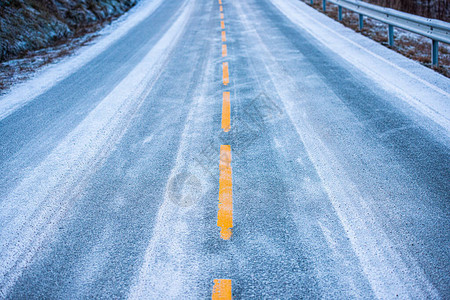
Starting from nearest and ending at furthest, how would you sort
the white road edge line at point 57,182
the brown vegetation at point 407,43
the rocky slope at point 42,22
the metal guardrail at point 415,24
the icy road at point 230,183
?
1. the icy road at point 230,183
2. the white road edge line at point 57,182
3. the metal guardrail at point 415,24
4. the brown vegetation at point 407,43
5. the rocky slope at point 42,22

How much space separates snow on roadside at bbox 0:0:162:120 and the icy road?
0.28 feet

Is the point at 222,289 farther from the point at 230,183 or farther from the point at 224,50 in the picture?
the point at 224,50

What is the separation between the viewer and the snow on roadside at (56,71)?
6738 millimetres

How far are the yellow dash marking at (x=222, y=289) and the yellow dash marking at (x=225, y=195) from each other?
49 centimetres

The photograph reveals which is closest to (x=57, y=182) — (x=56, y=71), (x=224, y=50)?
(x=56, y=71)

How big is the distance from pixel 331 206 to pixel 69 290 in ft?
8.48

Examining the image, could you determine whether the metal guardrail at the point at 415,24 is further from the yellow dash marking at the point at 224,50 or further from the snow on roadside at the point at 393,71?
the yellow dash marking at the point at 224,50

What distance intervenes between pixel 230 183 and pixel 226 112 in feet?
6.70

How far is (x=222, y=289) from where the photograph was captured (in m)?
2.58

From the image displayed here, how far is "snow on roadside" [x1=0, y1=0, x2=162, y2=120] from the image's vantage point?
6.74 m

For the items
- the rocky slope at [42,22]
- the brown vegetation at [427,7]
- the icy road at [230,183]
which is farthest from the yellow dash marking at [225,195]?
the brown vegetation at [427,7]

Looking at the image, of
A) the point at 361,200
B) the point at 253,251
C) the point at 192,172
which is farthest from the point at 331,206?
the point at 192,172

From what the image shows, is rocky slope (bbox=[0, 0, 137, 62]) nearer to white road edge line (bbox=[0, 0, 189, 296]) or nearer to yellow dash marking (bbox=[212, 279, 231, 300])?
white road edge line (bbox=[0, 0, 189, 296])

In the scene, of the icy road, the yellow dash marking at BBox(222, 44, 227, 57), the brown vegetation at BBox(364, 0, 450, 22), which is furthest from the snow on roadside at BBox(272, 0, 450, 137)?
the brown vegetation at BBox(364, 0, 450, 22)
